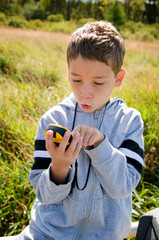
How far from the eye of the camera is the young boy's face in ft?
3.84

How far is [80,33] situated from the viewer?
4.24ft

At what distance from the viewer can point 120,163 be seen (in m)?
1.22

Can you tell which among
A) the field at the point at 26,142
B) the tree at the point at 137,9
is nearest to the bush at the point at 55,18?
the tree at the point at 137,9

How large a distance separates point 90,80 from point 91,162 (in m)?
0.43

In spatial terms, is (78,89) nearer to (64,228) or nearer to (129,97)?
(64,228)

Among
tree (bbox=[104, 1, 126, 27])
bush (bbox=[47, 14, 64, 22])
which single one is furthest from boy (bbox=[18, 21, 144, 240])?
bush (bbox=[47, 14, 64, 22])

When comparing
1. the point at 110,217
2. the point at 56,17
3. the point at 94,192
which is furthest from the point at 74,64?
the point at 56,17

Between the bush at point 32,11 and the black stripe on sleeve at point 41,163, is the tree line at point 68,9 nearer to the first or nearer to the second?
the bush at point 32,11

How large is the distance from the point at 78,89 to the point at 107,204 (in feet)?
2.11

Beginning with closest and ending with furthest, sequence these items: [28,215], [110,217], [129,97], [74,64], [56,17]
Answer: [74,64], [110,217], [28,215], [129,97], [56,17]

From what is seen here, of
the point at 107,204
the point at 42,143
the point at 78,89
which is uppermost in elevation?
the point at 78,89

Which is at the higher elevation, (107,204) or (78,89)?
(78,89)

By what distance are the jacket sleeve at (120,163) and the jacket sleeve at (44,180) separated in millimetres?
177

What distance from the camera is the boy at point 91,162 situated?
118cm
